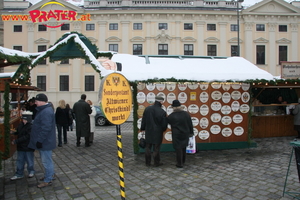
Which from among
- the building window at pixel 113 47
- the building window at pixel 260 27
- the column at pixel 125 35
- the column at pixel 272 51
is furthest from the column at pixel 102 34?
the column at pixel 272 51

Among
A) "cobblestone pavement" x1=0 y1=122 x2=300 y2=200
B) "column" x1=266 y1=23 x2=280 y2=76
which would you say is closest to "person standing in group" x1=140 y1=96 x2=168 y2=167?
"cobblestone pavement" x1=0 y1=122 x2=300 y2=200

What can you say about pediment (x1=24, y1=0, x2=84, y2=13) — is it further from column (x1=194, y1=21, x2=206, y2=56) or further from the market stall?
the market stall

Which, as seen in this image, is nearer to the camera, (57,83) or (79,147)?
(79,147)

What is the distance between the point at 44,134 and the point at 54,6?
100.0ft

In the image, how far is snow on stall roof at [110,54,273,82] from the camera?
7.16 meters

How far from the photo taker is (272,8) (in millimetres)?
31469

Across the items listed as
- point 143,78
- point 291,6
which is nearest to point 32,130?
point 143,78

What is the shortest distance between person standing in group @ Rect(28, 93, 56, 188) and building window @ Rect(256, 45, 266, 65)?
31636 mm

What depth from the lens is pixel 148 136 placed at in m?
6.04

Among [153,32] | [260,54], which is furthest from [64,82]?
[260,54]

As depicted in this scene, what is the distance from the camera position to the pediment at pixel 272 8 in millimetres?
31125

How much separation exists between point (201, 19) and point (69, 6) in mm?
16939

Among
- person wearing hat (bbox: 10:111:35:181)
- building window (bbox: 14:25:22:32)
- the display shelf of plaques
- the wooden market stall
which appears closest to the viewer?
person wearing hat (bbox: 10:111:35:181)

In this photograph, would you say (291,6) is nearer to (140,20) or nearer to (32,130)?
(140,20)
